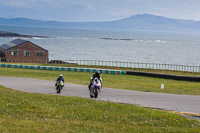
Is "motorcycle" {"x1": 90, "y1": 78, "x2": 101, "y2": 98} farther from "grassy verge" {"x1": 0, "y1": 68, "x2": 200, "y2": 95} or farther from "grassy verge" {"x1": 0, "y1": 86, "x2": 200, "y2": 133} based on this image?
"grassy verge" {"x1": 0, "y1": 68, "x2": 200, "y2": 95}

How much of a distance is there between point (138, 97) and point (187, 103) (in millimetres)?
4128

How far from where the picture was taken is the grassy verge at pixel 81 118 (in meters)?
13.4

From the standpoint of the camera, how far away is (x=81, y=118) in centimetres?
1592

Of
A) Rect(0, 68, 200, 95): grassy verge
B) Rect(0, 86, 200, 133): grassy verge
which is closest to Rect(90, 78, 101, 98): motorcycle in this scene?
Rect(0, 86, 200, 133): grassy verge

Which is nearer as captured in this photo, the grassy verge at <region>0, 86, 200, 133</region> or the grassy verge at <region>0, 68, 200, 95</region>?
the grassy verge at <region>0, 86, 200, 133</region>

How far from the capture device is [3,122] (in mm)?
13484

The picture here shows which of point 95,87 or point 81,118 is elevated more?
point 95,87

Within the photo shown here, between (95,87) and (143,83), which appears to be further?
(143,83)

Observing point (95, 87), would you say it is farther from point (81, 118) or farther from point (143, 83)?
point (143, 83)

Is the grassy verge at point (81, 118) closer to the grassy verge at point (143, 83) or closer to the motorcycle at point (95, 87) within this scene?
the motorcycle at point (95, 87)

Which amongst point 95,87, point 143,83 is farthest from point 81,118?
point 143,83

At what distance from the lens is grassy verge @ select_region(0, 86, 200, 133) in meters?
13.4

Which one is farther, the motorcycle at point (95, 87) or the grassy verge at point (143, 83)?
the grassy verge at point (143, 83)

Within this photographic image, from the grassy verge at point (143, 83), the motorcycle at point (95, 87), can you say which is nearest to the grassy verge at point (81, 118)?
the motorcycle at point (95, 87)
